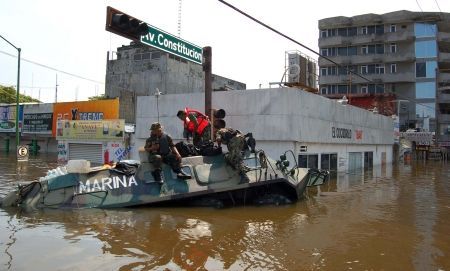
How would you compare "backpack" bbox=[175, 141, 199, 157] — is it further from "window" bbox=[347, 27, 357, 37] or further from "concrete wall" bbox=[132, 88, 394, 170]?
"window" bbox=[347, 27, 357, 37]

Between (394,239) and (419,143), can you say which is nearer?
(394,239)

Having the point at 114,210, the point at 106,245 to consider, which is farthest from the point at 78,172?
the point at 106,245

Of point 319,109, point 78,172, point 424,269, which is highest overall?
point 319,109

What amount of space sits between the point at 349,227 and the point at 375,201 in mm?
4591

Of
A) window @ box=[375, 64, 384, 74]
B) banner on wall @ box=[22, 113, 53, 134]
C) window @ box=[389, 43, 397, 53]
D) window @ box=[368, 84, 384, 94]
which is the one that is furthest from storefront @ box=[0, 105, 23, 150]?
window @ box=[389, 43, 397, 53]

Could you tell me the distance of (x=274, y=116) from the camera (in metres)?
18.3

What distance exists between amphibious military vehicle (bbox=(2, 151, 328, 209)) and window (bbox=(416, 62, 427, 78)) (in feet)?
175

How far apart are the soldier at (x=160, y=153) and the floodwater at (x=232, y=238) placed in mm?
922

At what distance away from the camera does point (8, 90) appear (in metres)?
63.7

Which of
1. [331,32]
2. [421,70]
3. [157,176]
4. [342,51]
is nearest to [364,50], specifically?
[342,51]

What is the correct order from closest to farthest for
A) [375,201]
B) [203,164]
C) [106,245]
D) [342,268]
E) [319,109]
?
[342,268], [106,245], [203,164], [375,201], [319,109]

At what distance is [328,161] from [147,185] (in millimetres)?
13110

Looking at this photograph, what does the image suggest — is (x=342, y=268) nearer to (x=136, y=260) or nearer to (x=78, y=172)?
(x=136, y=260)

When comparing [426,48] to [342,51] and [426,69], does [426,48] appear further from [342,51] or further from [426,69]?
[342,51]
